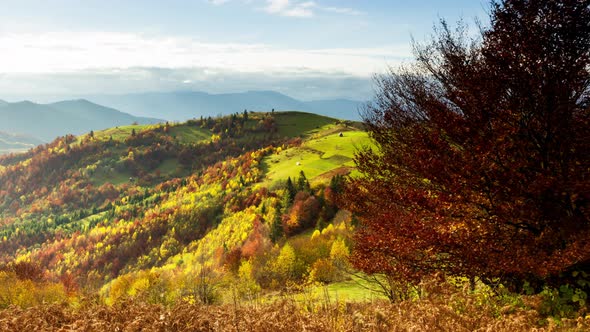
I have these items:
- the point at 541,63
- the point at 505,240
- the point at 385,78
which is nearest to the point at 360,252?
Result: the point at 505,240

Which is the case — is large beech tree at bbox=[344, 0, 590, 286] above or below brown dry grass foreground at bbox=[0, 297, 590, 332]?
above

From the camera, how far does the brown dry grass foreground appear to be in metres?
8.22

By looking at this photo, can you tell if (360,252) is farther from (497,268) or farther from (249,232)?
(249,232)

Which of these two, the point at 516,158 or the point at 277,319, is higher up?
the point at 516,158

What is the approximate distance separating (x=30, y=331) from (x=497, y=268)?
11.9 m

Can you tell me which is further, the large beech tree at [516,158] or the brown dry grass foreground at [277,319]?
the large beech tree at [516,158]

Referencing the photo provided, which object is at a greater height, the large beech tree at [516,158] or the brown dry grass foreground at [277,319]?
the large beech tree at [516,158]

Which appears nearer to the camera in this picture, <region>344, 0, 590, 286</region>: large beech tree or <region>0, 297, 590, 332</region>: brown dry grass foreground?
<region>0, 297, 590, 332</region>: brown dry grass foreground

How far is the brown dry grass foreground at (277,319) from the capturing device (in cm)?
822

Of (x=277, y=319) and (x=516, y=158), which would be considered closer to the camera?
(x=277, y=319)

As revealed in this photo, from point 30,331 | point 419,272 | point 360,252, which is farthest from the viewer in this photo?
point 360,252

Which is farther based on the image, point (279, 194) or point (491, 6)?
point (279, 194)

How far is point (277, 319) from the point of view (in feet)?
28.3

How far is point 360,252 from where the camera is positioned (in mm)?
15969
